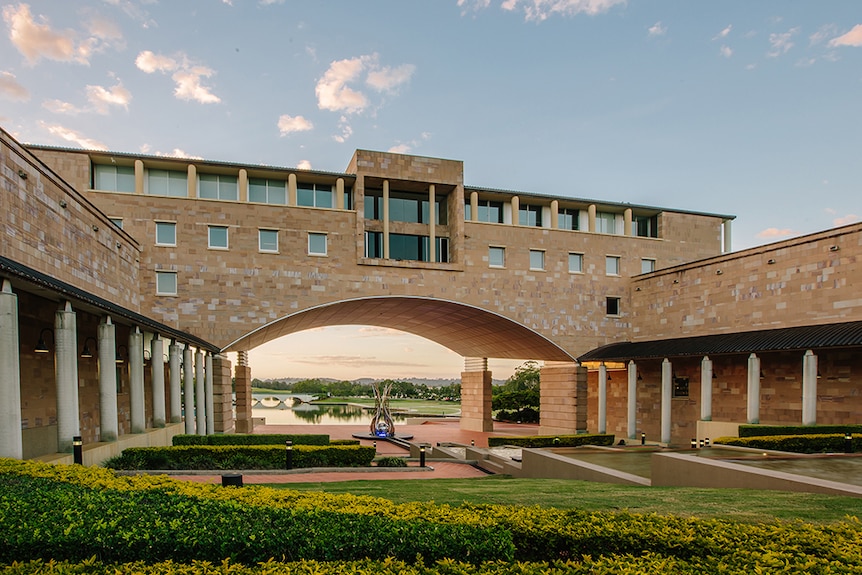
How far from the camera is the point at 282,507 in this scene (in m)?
6.12

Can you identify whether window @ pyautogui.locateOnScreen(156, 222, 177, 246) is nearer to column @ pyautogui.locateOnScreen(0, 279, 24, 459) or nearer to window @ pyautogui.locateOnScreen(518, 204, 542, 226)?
column @ pyautogui.locateOnScreen(0, 279, 24, 459)

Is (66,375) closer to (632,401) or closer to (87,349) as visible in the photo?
(87,349)

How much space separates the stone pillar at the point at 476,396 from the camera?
139ft

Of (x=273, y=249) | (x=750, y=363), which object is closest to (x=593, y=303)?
(x=750, y=363)

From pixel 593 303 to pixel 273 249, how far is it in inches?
796

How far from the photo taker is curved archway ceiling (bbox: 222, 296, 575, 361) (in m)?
31.7

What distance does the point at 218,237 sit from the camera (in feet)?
94.8

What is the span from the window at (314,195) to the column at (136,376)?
48.7ft

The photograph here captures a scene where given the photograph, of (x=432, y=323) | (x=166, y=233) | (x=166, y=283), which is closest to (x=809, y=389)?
(x=432, y=323)

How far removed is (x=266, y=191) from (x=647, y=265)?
2527 centimetres

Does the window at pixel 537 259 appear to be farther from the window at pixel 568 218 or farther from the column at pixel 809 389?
the column at pixel 809 389

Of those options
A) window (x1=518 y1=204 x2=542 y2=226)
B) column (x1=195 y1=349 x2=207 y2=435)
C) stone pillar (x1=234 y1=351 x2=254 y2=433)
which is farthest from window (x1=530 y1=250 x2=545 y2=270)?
stone pillar (x1=234 y1=351 x2=254 y2=433)

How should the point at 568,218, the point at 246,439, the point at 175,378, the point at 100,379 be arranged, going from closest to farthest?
the point at 100,379
the point at 246,439
the point at 175,378
the point at 568,218

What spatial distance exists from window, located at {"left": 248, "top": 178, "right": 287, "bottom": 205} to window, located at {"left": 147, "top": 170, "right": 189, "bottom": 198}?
3.44 m
